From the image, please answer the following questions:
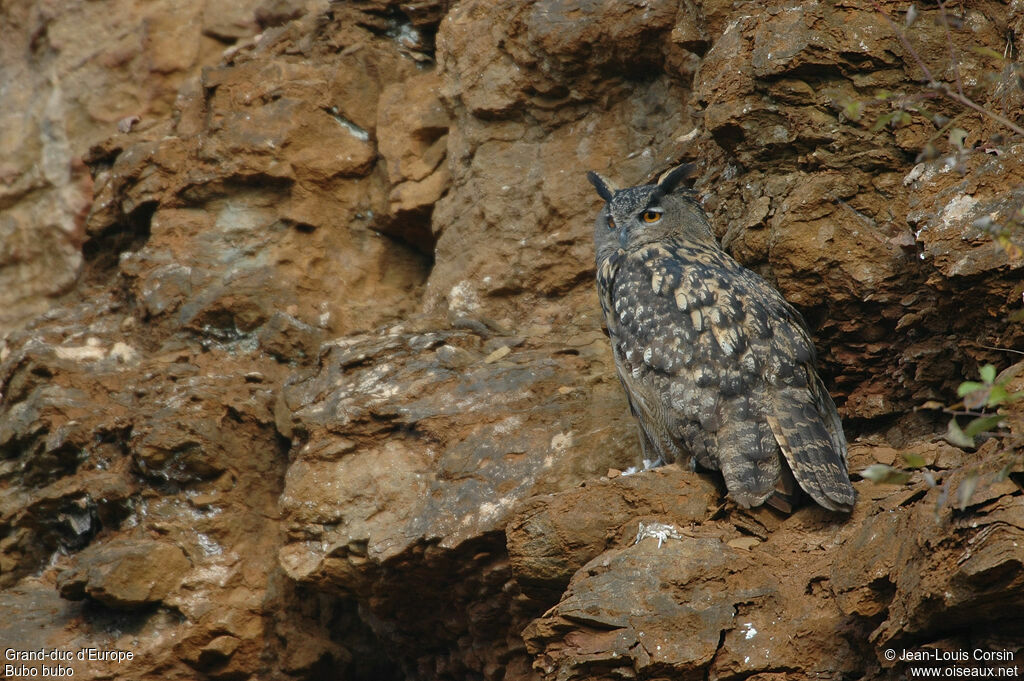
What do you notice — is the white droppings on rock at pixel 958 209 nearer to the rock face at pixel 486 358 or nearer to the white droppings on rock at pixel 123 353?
the rock face at pixel 486 358

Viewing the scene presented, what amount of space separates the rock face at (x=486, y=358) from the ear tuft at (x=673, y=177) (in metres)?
0.28

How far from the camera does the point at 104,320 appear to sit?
759cm

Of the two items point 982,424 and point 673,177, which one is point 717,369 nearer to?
point 673,177

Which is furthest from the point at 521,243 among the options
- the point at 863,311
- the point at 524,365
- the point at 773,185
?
the point at 863,311

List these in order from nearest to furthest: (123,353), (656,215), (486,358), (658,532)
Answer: (658,532) < (656,215) < (486,358) < (123,353)

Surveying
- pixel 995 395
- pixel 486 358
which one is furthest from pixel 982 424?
pixel 486 358

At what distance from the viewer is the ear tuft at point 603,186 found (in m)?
6.20

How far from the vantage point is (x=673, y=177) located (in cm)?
605

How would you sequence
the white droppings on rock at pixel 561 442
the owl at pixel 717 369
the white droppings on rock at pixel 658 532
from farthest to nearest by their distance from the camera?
1. the white droppings on rock at pixel 561 442
2. the owl at pixel 717 369
3. the white droppings on rock at pixel 658 532

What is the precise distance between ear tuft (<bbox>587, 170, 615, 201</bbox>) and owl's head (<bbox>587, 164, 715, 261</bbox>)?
80 mm

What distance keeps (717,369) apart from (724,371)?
34mm

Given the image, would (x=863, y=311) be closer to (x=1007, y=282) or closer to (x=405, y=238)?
(x=1007, y=282)

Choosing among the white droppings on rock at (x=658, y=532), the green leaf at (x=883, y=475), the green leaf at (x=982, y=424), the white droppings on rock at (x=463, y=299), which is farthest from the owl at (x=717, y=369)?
the green leaf at (x=982, y=424)

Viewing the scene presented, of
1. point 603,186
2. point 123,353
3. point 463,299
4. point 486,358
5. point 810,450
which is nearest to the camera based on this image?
point 810,450
